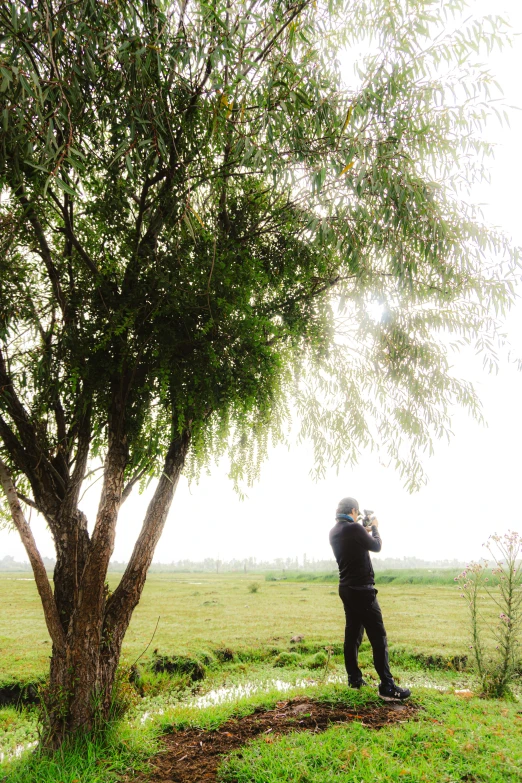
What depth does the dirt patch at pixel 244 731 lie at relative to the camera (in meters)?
3.10

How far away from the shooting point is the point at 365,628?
13.8 ft

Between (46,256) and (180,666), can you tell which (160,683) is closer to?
(180,666)

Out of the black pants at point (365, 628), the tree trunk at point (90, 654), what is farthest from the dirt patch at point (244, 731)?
the tree trunk at point (90, 654)

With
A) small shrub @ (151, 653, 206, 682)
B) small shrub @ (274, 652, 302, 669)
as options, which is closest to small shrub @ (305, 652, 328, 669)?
small shrub @ (274, 652, 302, 669)

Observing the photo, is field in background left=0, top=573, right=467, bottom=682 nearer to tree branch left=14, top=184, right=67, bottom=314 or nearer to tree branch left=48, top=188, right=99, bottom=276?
tree branch left=14, top=184, right=67, bottom=314

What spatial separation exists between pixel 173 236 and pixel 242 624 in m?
8.92

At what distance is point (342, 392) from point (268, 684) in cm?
Answer: 419

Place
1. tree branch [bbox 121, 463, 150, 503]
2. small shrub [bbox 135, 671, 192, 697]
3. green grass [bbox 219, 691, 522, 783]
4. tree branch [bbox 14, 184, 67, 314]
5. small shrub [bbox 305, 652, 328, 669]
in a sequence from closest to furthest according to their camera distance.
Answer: green grass [bbox 219, 691, 522, 783], tree branch [bbox 14, 184, 67, 314], tree branch [bbox 121, 463, 150, 503], small shrub [bbox 135, 671, 192, 697], small shrub [bbox 305, 652, 328, 669]

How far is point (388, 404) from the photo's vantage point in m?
6.50

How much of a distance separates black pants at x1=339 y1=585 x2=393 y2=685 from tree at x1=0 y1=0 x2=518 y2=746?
2.09m

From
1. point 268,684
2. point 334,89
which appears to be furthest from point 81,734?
point 334,89

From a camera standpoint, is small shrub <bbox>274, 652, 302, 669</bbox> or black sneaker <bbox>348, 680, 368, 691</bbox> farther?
small shrub <bbox>274, 652, 302, 669</bbox>

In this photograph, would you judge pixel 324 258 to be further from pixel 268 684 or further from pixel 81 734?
pixel 268 684

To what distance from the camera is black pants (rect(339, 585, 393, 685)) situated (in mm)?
4082
